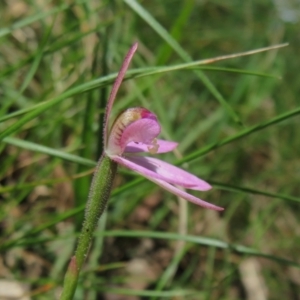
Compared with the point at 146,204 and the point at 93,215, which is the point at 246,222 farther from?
the point at 93,215

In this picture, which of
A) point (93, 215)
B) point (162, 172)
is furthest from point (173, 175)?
point (93, 215)

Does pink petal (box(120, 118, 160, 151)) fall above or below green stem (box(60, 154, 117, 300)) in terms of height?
above

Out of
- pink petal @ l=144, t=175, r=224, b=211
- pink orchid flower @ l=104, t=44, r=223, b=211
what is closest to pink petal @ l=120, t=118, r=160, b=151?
pink orchid flower @ l=104, t=44, r=223, b=211

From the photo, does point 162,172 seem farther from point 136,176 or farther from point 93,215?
point 136,176

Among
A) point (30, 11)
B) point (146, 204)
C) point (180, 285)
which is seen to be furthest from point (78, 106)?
point (30, 11)

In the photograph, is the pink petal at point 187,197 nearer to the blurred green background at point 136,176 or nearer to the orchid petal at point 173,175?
the orchid petal at point 173,175

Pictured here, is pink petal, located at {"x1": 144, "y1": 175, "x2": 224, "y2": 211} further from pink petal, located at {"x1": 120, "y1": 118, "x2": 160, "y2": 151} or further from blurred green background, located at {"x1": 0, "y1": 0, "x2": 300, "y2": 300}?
blurred green background, located at {"x1": 0, "y1": 0, "x2": 300, "y2": 300}
